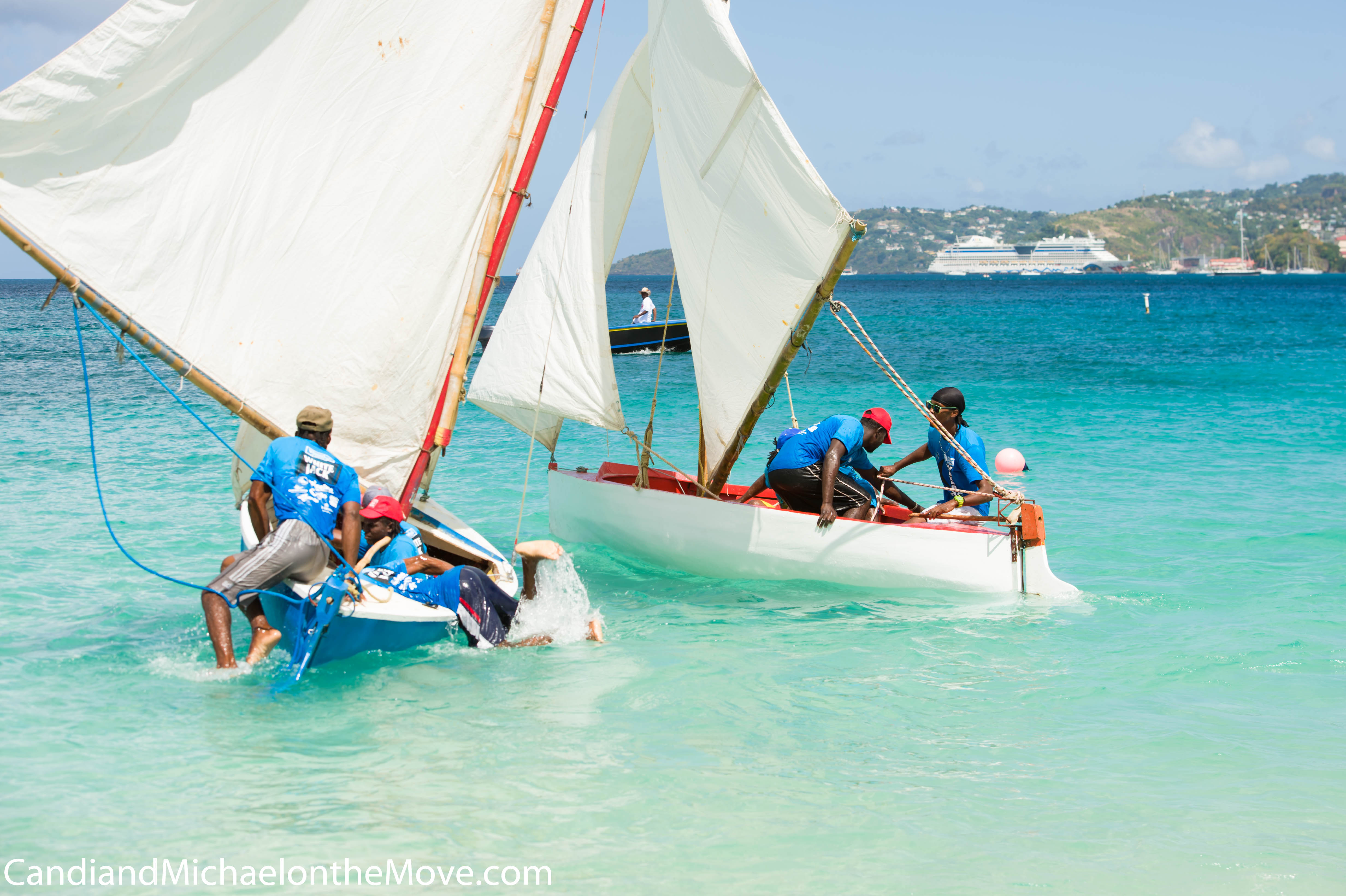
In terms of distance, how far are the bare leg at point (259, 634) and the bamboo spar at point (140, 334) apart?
190 cm

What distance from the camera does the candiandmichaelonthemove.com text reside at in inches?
184

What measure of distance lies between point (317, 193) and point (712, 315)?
12.5 feet

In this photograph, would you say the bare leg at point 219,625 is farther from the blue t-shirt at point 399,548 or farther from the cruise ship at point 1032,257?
the cruise ship at point 1032,257

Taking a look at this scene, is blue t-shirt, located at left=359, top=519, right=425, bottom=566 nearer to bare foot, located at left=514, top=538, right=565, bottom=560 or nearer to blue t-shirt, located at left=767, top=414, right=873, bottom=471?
bare foot, located at left=514, top=538, right=565, bottom=560

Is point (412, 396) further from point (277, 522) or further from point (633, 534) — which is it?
point (633, 534)

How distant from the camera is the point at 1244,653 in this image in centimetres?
804

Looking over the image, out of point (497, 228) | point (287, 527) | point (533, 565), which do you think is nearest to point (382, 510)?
point (287, 527)

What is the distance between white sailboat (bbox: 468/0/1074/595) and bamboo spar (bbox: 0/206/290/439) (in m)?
2.96

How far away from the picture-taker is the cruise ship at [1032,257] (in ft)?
630

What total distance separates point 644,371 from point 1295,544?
2383cm

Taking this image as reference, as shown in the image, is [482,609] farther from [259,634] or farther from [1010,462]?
[1010,462]

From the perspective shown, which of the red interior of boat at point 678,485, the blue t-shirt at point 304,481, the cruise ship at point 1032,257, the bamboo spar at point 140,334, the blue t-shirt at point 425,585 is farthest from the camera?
the cruise ship at point 1032,257

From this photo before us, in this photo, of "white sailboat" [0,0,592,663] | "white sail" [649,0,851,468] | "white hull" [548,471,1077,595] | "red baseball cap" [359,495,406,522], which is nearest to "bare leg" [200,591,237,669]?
"white sailboat" [0,0,592,663]

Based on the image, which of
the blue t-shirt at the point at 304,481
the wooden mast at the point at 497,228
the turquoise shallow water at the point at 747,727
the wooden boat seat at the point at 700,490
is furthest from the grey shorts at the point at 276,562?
the wooden boat seat at the point at 700,490
